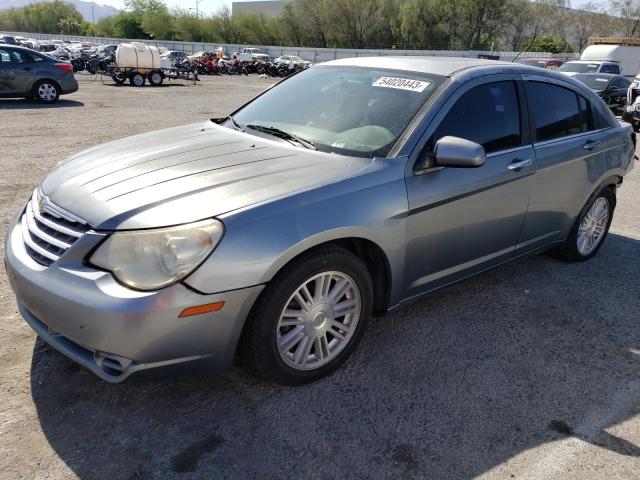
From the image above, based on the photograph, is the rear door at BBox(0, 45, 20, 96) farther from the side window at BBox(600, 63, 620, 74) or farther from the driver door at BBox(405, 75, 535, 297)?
the side window at BBox(600, 63, 620, 74)

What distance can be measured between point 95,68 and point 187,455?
3169cm

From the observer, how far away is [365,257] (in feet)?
10.3

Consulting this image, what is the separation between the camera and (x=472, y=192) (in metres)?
3.39

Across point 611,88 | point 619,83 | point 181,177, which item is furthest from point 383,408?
point 619,83

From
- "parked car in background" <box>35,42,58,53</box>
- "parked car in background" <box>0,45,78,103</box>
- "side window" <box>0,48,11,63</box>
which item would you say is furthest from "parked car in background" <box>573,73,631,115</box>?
"parked car in background" <box>35,42,58,53</box>

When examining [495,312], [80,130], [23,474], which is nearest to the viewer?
[23,474]

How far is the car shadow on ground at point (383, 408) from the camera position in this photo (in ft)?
7.90

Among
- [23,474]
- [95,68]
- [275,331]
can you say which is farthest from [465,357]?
[95,68]

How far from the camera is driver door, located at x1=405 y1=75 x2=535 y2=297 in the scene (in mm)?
3166

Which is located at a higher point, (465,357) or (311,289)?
(311,289)

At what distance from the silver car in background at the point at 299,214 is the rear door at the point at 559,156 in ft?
0.06

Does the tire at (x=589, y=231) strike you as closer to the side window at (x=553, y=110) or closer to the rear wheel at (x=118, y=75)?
the side window at (x=553, y=110)

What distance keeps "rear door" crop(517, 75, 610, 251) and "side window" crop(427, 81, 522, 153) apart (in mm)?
220

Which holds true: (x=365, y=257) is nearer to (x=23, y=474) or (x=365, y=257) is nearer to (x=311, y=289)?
(x=311, y=289)
